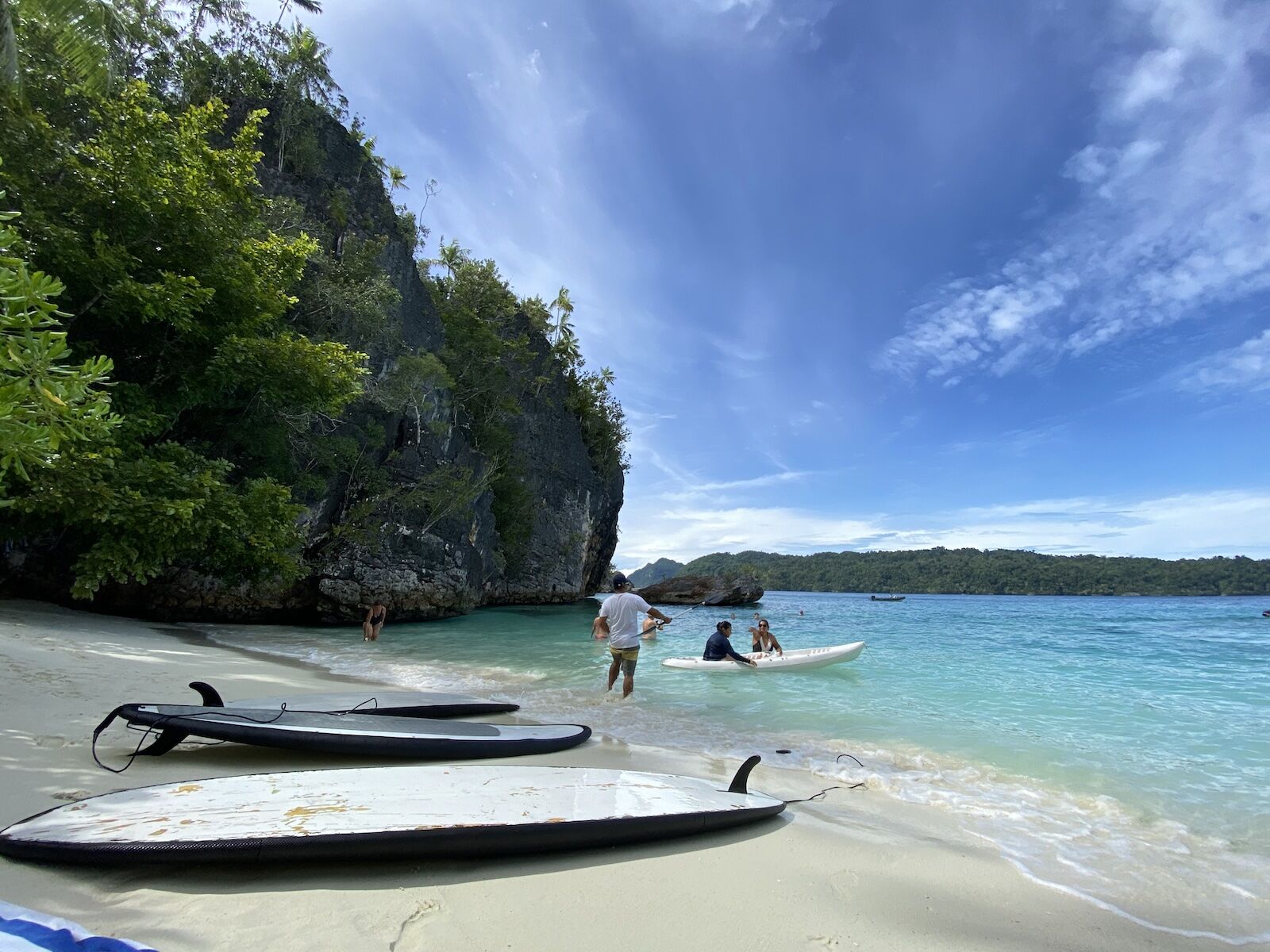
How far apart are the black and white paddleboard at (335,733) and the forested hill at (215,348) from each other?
1.77 m

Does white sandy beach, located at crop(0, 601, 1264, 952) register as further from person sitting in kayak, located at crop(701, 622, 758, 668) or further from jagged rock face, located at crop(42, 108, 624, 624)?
jagged rock face, located at crop(42, 108, 624, 624)

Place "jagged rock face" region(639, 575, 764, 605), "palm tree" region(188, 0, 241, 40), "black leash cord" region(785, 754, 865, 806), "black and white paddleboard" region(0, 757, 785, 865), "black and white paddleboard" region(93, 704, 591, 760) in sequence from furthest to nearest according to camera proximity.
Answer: "jagged rock face" region(639, 575, 764, 605) → "palm tree" region(188, 0, 241, 40) → "black leash cord" region(785, 754, 865, 806) → "black and white paddleboard" region(93, 704, 591, 760) → "black and white paddleboard" region(0, 757, 785, 865)

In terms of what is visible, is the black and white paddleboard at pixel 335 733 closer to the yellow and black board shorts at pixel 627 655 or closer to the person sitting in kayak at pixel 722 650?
the yellow and black board shorts at pixel 627 655

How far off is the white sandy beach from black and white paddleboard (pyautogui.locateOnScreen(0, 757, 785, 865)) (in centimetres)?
9

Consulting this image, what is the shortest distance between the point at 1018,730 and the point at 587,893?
692 centimetres

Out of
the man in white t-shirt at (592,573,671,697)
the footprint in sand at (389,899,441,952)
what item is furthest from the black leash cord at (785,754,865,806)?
the man in white t-shirt at (592,573,671,697)

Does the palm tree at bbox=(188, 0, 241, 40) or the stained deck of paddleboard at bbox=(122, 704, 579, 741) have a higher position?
the palm tree at bbox=(188, 0, 241, 40)

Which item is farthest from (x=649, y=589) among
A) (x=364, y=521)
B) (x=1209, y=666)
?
(x=1209, y=666)

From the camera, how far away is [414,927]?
2.01 meters

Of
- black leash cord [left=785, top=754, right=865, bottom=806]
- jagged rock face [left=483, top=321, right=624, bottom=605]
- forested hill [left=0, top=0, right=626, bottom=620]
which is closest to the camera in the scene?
black leash cord [left=785, top=754, right=865, bottom=806]

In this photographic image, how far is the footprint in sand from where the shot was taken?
1898 millimetres

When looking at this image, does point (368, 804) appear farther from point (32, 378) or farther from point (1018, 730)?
point (1018, 730)

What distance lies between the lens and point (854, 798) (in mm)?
4332

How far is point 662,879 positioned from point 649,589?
4256cm
